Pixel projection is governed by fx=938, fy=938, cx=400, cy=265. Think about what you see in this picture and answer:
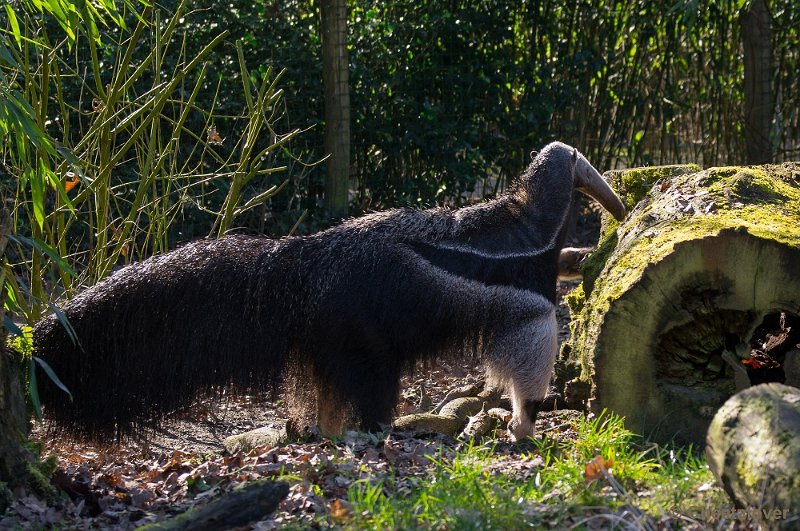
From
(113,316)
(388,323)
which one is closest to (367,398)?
(388,323)

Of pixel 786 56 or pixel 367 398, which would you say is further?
pixel 786 56

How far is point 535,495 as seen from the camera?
155 inches

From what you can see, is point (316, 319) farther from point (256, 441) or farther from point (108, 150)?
point (108, 150)

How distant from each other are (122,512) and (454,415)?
2771 millimetres

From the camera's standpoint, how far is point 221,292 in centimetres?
552

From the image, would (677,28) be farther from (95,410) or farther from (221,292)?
(95,410)

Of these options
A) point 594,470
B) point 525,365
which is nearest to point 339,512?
point 594,470

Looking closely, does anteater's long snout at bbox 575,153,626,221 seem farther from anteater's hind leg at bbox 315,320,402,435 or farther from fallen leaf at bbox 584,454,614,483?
fallen leaf at bbox 584,454,614,483

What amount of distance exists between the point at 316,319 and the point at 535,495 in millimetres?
2047

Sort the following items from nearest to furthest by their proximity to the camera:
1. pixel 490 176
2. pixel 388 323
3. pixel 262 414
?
pixel 388 323, pixel 262 414, pixel 490 176

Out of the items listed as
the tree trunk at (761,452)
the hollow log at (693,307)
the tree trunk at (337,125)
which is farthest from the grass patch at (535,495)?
the tree trunk at (337,125)

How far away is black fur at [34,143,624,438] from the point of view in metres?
5.31

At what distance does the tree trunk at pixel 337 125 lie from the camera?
10.2 m

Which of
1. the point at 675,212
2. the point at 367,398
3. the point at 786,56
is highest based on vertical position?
the point at 786,56
